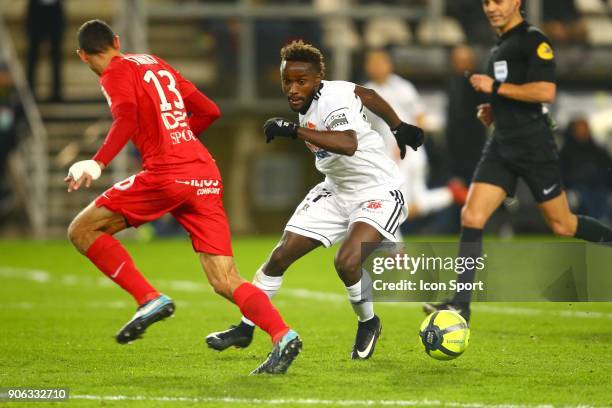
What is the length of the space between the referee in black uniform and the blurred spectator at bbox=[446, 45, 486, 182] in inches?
389

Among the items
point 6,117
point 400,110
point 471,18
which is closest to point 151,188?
point 400,110

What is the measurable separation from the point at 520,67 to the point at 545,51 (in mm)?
214

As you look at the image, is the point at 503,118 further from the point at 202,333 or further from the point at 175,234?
the point at 175,234

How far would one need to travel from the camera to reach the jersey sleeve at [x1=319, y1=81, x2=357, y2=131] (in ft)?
22.8

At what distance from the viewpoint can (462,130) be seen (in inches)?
748

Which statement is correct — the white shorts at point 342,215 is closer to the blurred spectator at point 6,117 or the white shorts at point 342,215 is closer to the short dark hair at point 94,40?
the short dark hair at point 94,40

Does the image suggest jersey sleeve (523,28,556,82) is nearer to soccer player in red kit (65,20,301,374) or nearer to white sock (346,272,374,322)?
white sock (346,272,374,322)

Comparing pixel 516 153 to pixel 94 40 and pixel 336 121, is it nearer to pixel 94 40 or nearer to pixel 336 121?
pixel 336 121

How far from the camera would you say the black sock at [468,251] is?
874 cm

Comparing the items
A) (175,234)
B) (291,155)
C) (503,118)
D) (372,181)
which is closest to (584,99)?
(291,155)

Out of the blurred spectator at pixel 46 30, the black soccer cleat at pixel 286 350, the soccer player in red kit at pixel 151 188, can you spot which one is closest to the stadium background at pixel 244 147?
the blurred spectator at pixel 46 30

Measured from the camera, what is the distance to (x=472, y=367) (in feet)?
23.1

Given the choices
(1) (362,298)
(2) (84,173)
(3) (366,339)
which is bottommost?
(3) (366,339)

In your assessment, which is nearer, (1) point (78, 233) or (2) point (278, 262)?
(1) point (78, 233)
